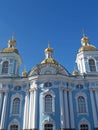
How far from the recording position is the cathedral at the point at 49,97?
25.3 meters

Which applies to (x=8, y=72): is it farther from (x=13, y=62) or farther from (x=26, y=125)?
(x=26, y=125)

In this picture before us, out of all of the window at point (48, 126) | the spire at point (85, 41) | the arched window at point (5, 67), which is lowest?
the window at point (48, 126)

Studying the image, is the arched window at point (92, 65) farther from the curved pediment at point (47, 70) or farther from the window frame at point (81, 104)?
the window frame at point (81, 104)

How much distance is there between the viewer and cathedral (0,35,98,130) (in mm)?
25281

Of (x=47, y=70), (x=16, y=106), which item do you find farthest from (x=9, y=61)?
(x=16, y=106)

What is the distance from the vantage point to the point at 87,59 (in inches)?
1241

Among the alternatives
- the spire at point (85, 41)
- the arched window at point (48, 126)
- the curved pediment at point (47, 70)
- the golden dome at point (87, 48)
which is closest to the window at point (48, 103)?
the arched window at point (48, 126)

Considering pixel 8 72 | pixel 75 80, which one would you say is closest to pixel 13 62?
pixel 8 72

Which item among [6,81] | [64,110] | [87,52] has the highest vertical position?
[87,52]

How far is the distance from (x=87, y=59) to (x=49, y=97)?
9040 mm

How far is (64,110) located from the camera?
1014 inches

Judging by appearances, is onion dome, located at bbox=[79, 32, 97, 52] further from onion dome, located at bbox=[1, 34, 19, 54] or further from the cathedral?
onion dome, located at bbox=[1, 34, 19, 54]

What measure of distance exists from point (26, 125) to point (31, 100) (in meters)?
3.21

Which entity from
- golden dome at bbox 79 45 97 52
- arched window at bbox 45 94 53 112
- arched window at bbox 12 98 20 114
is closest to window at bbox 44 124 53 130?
arched window at bbox 45 94 53 112
